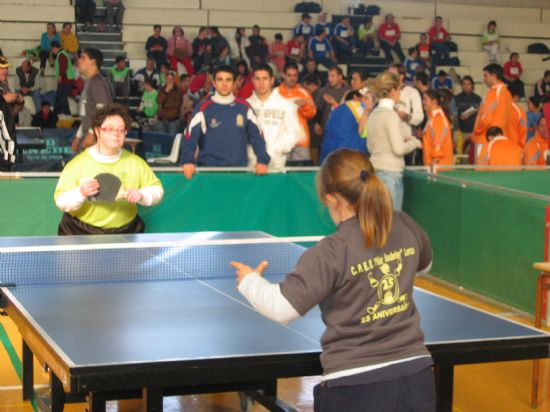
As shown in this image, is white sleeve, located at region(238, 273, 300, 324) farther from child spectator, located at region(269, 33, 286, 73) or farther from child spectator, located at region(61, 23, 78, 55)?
child spectator, located at region(269, 33, 286, 73)

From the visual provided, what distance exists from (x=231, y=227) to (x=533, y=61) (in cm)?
1859

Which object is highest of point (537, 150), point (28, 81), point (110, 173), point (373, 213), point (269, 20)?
point (269, 20)

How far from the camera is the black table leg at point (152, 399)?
3.94 m

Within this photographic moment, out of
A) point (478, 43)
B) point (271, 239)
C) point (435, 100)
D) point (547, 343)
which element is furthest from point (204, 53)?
point (547, 343)

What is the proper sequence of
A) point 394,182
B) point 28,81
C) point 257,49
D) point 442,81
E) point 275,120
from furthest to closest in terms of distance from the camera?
point 257,49 < point 442,81 < point 28,81 < point 275,120 < point 394,182

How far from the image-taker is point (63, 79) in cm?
2138

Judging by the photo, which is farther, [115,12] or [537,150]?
[115,12]

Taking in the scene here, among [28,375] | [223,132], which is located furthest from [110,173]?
[223,132]

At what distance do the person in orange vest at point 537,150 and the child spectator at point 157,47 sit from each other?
1012 cm

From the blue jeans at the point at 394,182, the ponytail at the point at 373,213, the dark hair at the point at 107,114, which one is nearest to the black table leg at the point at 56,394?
the ponytail at the point at 373,213

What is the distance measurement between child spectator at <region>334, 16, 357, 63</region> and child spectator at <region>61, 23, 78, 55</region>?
595 centimetres

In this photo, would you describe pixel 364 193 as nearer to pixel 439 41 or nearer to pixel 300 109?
pixel 300 109

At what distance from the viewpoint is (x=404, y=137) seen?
34.6ft

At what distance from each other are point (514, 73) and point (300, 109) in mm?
14088
